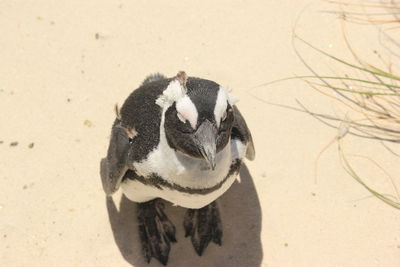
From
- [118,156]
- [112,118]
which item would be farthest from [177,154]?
[112,118]

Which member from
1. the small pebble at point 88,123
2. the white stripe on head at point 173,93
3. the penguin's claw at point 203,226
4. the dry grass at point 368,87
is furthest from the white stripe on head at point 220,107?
the small pebble at point 88,123

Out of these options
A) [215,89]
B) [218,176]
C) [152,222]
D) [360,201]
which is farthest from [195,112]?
[360,201]

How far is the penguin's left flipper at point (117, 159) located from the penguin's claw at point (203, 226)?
21.4 inches

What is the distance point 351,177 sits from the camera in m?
2.99

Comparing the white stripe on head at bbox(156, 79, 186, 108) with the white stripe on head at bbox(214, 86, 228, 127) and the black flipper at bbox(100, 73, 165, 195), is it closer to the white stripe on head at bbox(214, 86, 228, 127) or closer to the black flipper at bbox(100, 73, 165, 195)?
the white stripe on head at bbox(214, 86, 228, 127)

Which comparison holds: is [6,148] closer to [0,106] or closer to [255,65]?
[0,106]

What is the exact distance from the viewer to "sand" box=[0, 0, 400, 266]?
276 cm

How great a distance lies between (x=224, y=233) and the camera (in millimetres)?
A: 2809

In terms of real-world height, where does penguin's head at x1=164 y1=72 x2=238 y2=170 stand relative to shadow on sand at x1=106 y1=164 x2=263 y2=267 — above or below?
above

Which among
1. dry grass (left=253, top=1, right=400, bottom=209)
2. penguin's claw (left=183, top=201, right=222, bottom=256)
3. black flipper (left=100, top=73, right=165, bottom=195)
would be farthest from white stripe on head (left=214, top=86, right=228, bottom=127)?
dry grass (left=253, top=1, right=400, bottom=209)

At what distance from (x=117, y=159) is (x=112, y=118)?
0.92 m

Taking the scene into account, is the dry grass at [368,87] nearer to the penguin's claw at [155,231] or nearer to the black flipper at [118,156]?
the penguin's claw at [155,231]

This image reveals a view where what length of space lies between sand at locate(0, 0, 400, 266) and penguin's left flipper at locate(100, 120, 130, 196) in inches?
19.0

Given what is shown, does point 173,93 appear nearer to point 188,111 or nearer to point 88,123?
point 188,111
